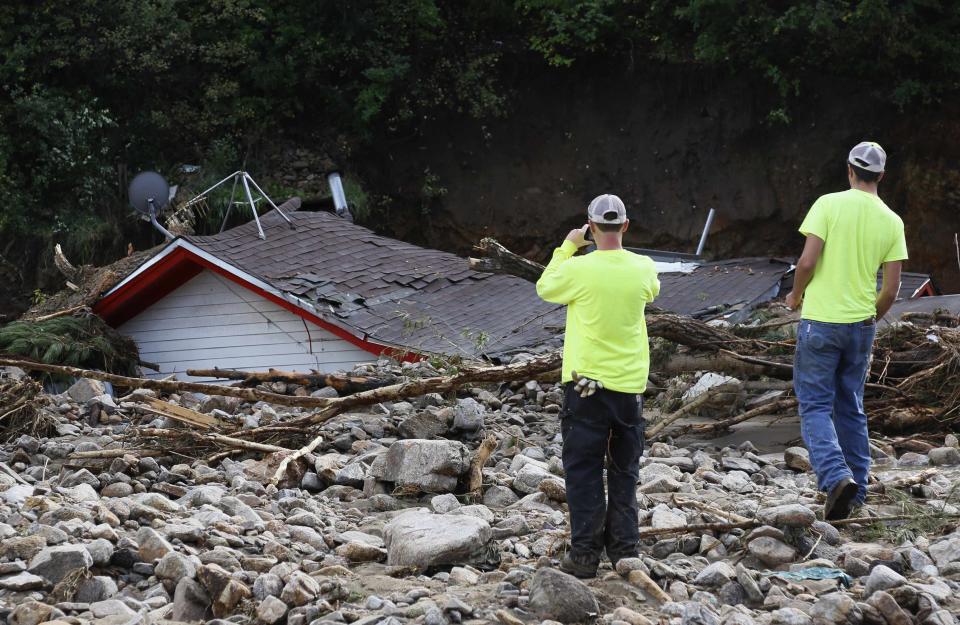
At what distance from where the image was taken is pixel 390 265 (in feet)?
53.4

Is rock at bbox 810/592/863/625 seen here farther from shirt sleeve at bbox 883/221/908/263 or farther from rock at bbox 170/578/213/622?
rock at bbox 170/578/213/622

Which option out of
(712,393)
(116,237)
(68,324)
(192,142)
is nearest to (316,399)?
(712,393)

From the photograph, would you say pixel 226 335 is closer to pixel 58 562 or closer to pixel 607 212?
pixel 58 562

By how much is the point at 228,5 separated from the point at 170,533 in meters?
20.1

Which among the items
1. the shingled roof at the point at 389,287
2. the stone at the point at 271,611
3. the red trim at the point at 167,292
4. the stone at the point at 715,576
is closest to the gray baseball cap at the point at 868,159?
the stone at the point at 715,576

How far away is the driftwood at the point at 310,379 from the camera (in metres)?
9.59

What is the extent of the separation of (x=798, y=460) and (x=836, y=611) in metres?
3.37

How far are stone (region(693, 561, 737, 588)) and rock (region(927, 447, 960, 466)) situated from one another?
11.0ft

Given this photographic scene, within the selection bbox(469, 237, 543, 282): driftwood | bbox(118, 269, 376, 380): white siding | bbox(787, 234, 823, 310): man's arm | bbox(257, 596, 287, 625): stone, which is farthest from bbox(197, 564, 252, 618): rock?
bbox(118, 269, 376, 380): white siding

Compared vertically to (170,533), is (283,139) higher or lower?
higher

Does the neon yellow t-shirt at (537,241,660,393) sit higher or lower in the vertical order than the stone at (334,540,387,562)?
higher

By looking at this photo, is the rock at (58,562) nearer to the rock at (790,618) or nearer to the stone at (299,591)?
the stone at (299,591)

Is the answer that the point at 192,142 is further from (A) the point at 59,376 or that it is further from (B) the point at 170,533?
(B) the point at 170,533

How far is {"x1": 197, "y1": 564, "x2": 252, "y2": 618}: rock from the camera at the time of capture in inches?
182
